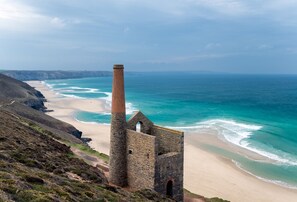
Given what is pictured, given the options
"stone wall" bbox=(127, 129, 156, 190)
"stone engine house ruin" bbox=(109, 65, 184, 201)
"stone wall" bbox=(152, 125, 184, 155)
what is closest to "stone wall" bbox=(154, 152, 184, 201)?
"stone engine house ruin" bbox=(109, 65, 184, 201)

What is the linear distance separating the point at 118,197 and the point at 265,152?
103 ft

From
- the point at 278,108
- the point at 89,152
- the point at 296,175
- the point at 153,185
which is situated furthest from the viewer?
the point at 278,108

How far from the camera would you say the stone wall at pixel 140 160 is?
58.2 feet

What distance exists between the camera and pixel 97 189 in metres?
14.3

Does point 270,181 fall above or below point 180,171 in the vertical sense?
below

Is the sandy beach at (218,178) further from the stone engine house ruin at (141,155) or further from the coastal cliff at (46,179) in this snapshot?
the coastal cliff at (46,179)

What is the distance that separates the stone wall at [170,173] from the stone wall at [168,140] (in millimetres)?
670

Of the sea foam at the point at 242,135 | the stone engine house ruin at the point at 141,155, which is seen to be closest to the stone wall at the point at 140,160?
the stone engine house ruin at the point at 141,155

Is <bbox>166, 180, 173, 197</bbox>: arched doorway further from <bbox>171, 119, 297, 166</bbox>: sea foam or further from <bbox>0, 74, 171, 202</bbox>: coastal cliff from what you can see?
<bbox>171, 119, 297, 166</bbox>: sea foam

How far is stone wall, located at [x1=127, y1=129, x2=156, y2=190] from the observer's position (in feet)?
58.2

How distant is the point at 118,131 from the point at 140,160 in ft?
7.95

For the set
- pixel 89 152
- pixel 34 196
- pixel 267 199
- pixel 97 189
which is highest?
pixel 34 196

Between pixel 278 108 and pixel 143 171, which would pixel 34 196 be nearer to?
pixel 143 171

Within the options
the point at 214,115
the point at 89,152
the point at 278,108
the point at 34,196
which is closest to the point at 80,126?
the point at 89,152
